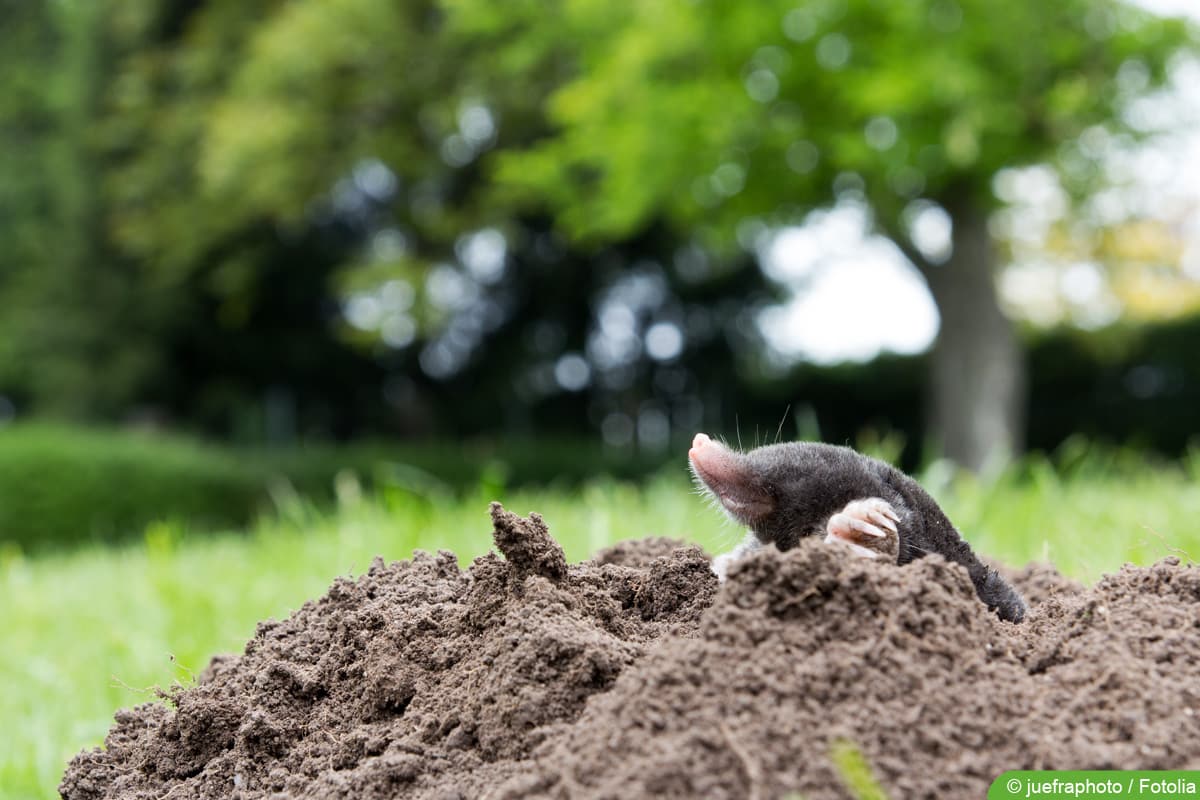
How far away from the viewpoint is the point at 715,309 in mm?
19609

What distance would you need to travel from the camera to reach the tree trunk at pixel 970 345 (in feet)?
38.0

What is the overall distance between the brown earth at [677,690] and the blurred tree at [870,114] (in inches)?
298

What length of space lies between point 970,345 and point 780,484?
10.9 metres

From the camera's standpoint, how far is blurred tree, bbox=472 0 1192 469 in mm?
8969

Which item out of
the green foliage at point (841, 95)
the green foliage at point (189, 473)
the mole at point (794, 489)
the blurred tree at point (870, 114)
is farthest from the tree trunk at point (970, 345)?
the mole at point (794, 489)

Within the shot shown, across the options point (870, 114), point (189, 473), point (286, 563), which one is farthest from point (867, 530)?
point (189, 473)

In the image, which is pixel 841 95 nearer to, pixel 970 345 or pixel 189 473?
pixel 970 345

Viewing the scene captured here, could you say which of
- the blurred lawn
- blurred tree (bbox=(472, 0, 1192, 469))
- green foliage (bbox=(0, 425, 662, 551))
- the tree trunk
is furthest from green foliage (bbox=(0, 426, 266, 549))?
the tree trunk

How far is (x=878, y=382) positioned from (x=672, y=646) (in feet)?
50.8

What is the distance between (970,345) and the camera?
38.5 feet

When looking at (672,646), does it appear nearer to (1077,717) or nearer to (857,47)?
(1077,717)

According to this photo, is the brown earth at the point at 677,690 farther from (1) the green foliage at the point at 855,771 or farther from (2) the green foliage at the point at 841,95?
A: (2) the green foliage at the point at 841,95

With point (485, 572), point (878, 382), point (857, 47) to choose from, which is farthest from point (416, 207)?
point (485, 572)

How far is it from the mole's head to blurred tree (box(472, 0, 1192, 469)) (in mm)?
7325
